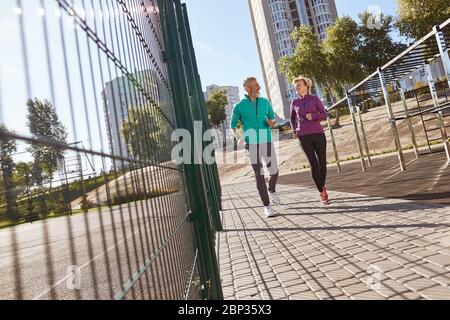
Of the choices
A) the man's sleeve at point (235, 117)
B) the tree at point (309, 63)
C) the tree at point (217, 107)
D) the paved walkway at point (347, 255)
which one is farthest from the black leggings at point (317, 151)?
the tree at point (217, 107)

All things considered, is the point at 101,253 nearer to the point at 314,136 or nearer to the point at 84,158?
the point at 84,158

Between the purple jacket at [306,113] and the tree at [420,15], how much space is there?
91.8 ft

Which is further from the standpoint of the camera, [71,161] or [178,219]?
[178,219]

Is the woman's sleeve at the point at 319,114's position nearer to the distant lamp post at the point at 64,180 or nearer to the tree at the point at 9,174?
the distant lamp post at the point at 64,180

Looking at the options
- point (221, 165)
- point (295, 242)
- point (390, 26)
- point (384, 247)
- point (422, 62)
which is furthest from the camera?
point (390, 26)

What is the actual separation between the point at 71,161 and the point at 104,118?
0.36 meters

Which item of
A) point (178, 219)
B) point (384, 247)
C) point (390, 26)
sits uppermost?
point (390, 26)

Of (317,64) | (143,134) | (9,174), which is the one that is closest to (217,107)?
(317,64)

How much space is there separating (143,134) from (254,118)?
174 inches

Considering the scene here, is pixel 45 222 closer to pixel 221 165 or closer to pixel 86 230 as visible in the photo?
pixel 86 230

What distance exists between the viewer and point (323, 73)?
32.7 m

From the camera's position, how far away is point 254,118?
245 inches

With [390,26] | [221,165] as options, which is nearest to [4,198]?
[221,165]

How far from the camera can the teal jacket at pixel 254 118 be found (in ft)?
20.4
